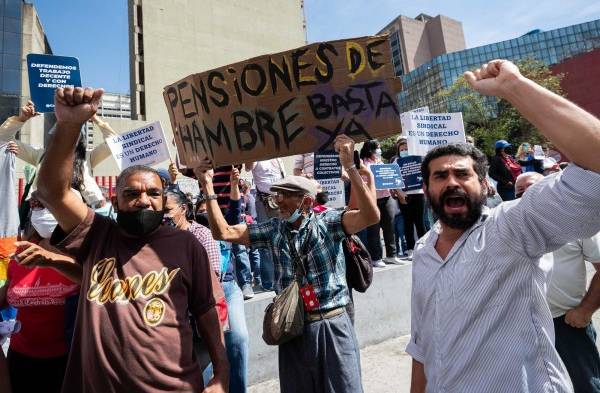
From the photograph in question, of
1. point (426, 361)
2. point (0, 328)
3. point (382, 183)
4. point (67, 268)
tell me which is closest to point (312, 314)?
point (426, 361)

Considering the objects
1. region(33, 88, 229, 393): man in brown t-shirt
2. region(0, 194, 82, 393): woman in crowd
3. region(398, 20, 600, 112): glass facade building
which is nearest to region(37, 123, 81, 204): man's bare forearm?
region(33, 88, 229, 393): man in brown t-shirt

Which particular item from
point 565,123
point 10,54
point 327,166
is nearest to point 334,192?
point 327,166

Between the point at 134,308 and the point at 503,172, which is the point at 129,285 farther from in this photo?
the point at 503,172

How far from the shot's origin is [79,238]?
1674 mm

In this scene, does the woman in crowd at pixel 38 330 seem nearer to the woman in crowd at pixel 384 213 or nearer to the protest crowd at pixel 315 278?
the protest crowd at pixel 315 278

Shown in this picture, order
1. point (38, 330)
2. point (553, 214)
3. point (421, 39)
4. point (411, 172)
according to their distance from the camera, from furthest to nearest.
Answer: point (421, 39), point (411, 172), point (38, 330), point (553, 214)

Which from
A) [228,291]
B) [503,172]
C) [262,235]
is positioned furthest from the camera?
[503,172]

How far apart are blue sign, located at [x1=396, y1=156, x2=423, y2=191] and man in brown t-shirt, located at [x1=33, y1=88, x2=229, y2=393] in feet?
15.1

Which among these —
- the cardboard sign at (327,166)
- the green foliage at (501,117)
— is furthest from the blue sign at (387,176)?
the green foliage at (501,117)

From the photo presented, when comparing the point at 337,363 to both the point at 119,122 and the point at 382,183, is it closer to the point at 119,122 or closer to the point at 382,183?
the point at 382,183

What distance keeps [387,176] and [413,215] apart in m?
0.93

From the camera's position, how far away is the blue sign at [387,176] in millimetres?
5430

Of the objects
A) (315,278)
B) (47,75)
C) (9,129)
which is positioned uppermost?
(47,75)

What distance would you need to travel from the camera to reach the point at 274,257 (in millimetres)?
2629
